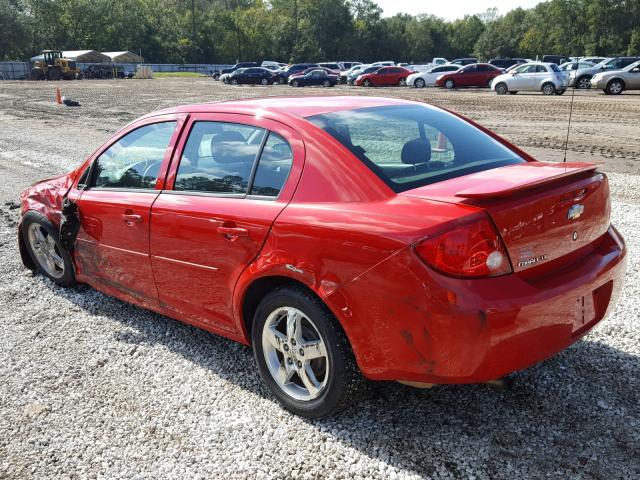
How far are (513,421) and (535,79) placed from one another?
28350 millimetres

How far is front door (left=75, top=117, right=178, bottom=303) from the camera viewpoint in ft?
12.5

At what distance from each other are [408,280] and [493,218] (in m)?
0.45

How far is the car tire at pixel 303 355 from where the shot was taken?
281cm

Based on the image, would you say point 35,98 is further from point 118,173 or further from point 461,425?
point 461,425

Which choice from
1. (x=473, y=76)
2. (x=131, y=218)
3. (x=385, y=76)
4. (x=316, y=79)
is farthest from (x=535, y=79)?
(x=131, y=218)

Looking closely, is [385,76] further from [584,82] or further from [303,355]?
[303,355]

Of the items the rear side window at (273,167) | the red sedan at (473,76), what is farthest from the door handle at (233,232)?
the red sedan at (473,76)

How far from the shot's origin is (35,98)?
99.3 ft

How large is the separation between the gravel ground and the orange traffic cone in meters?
1.37

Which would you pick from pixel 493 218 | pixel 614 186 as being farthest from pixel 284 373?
pixel 614 186

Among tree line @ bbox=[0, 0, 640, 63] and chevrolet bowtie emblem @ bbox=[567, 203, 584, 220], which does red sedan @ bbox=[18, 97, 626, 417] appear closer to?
chevrolet bowtie emblem @ bbox=[567, 203, 584, 220]

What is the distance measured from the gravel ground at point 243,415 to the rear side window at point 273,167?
3.91ft

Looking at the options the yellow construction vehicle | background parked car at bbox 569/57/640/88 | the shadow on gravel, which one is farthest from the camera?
the yellow construction vehicle

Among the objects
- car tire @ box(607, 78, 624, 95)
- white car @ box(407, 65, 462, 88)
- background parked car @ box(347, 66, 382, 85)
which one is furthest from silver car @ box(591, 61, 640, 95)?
background parked car @ box(347, 66, 382, 85)
